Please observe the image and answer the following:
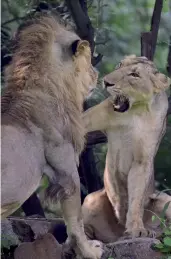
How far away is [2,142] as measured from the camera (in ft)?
14.6

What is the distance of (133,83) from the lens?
570 cm

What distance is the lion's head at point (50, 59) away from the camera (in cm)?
499

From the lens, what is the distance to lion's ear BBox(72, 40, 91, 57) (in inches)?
201

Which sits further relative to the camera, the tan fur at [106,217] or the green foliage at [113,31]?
the green foliage at [113,31]

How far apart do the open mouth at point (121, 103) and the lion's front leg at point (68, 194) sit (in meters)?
0.96

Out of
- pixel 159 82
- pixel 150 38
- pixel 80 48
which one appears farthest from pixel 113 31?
pixel 80 48

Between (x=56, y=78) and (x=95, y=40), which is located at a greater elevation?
(x=56, y=78)

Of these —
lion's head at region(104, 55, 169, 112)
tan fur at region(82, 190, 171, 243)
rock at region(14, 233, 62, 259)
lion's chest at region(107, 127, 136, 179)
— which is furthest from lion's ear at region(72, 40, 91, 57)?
tan fur at region(82, 190, 171, 243)

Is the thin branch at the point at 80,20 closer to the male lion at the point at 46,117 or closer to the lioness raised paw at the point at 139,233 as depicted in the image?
the male lion at the point at 46,117

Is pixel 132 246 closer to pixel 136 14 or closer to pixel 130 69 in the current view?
pixel 130 69

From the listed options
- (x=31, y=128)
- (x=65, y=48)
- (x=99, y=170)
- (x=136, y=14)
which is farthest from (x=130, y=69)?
(x=136, y=14)

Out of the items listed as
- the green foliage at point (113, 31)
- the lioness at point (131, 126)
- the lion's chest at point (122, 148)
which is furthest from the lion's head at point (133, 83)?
the green foliage at point (113, 31)

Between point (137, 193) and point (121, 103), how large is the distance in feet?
2.09

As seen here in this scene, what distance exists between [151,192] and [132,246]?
3.59 ft
